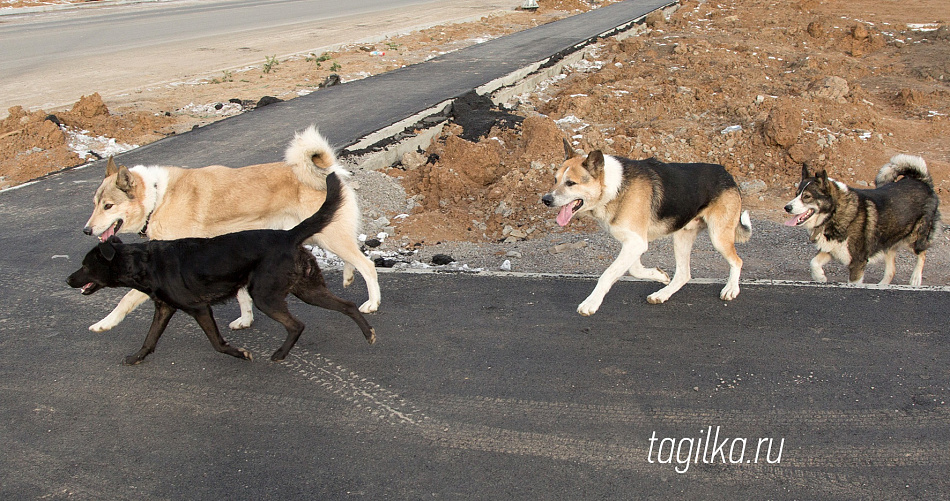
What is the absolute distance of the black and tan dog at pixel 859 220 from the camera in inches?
272

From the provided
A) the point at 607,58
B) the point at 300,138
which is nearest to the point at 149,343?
the point at 300,138

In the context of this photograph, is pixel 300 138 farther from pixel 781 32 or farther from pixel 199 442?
pixel 781 32

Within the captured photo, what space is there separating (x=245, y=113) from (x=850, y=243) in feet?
34.8

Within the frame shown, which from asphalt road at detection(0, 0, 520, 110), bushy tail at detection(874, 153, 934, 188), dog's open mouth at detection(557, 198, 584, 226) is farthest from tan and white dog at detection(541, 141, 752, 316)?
asphalt road at detection(0, 0, 520, 110)

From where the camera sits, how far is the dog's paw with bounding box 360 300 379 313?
5.88m

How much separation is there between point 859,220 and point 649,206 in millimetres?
2590

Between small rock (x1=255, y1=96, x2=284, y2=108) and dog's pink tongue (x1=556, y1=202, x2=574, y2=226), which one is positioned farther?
small rock (x1=255, y1=96, x2=284, y2=108)

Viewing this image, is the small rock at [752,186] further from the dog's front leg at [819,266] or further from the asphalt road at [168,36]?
the asphalt road at [168,36]

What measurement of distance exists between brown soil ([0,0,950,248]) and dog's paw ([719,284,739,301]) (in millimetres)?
3100

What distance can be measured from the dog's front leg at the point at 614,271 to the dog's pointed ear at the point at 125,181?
3.74 m

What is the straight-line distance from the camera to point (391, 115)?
41.0 ft

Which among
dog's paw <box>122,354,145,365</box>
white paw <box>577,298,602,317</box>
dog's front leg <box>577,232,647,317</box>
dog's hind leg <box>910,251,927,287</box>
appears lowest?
dog's hind leg <box>910,251,927,287</box>

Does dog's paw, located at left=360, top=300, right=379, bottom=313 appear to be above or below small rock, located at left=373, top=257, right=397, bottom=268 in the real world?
above
